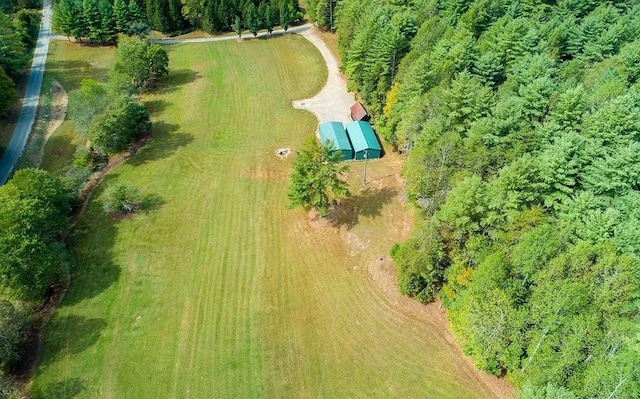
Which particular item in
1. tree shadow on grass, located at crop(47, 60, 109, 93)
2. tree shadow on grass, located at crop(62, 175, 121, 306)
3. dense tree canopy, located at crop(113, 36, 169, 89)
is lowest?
tree shadow on grass, located at crop(62, 175, 121, 306)

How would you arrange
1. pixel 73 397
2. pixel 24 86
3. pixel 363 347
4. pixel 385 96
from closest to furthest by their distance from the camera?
pixel 73 397, pixel 363 347, pixel 385 96, pixel 24 86

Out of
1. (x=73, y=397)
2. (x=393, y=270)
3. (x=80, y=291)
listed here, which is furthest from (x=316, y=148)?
(x=73, y=397)

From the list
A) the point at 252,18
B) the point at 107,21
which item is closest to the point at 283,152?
the point at 252,18

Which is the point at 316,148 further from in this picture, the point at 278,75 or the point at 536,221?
the point at 278,75

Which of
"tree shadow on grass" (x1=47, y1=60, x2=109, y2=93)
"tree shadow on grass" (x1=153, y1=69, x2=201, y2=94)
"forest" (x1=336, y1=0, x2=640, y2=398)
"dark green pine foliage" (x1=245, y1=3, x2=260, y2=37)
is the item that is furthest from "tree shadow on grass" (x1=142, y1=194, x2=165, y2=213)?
"dark green pine foliage" (x1=245, y1=3, x2=260, y2=37)

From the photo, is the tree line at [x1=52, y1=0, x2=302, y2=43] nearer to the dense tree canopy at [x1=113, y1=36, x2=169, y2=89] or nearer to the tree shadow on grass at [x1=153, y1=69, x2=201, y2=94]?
the tree shadow on grass at [x1=153, y1=69, x2=201, y2=94]

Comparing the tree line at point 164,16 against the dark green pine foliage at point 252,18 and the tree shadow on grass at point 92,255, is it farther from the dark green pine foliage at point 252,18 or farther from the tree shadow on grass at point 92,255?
the tree shadow on grass at point 92,255
